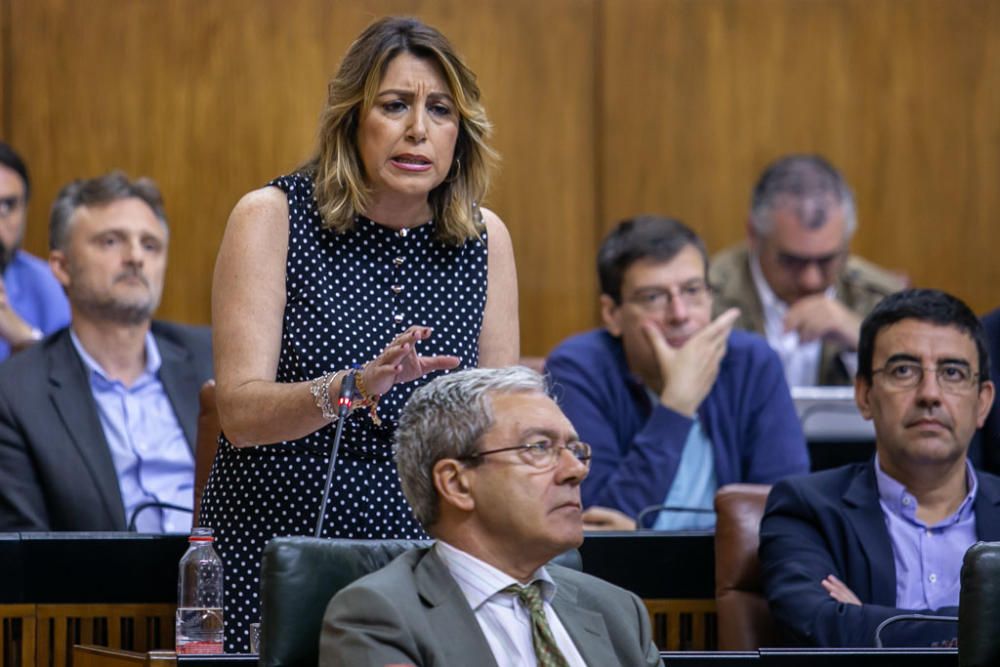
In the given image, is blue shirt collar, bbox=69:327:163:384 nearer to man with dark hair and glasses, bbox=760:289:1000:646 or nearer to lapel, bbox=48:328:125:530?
lapel, bbox=48:328:125:530

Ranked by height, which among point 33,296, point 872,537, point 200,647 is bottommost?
point 200,647

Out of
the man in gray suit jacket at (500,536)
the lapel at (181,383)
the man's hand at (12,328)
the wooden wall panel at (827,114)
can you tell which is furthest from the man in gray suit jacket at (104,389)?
the wooden wall panel at (827,114)

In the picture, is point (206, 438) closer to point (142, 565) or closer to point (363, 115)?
point (142, 565)

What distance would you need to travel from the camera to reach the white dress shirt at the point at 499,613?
1.94 meters

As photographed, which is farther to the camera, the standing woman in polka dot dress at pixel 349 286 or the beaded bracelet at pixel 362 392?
the standing woman in polka dot dress at pixel 349 286

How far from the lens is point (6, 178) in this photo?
15.5 feet

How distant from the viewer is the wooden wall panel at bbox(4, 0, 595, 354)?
5418 millimetres

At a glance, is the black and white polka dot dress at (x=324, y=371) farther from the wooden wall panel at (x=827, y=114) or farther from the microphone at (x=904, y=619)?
the wooden wall panel at (x=827, y=114)

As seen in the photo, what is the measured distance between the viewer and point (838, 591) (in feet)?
8.95

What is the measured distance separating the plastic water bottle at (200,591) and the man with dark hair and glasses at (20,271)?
2.47m

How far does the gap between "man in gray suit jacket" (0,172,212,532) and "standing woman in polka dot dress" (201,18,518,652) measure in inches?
42.2

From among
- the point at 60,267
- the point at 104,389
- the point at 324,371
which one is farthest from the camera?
the point at 60,267

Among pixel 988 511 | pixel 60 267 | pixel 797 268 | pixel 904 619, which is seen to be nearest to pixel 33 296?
pixel 60 267

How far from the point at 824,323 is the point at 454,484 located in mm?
2886
